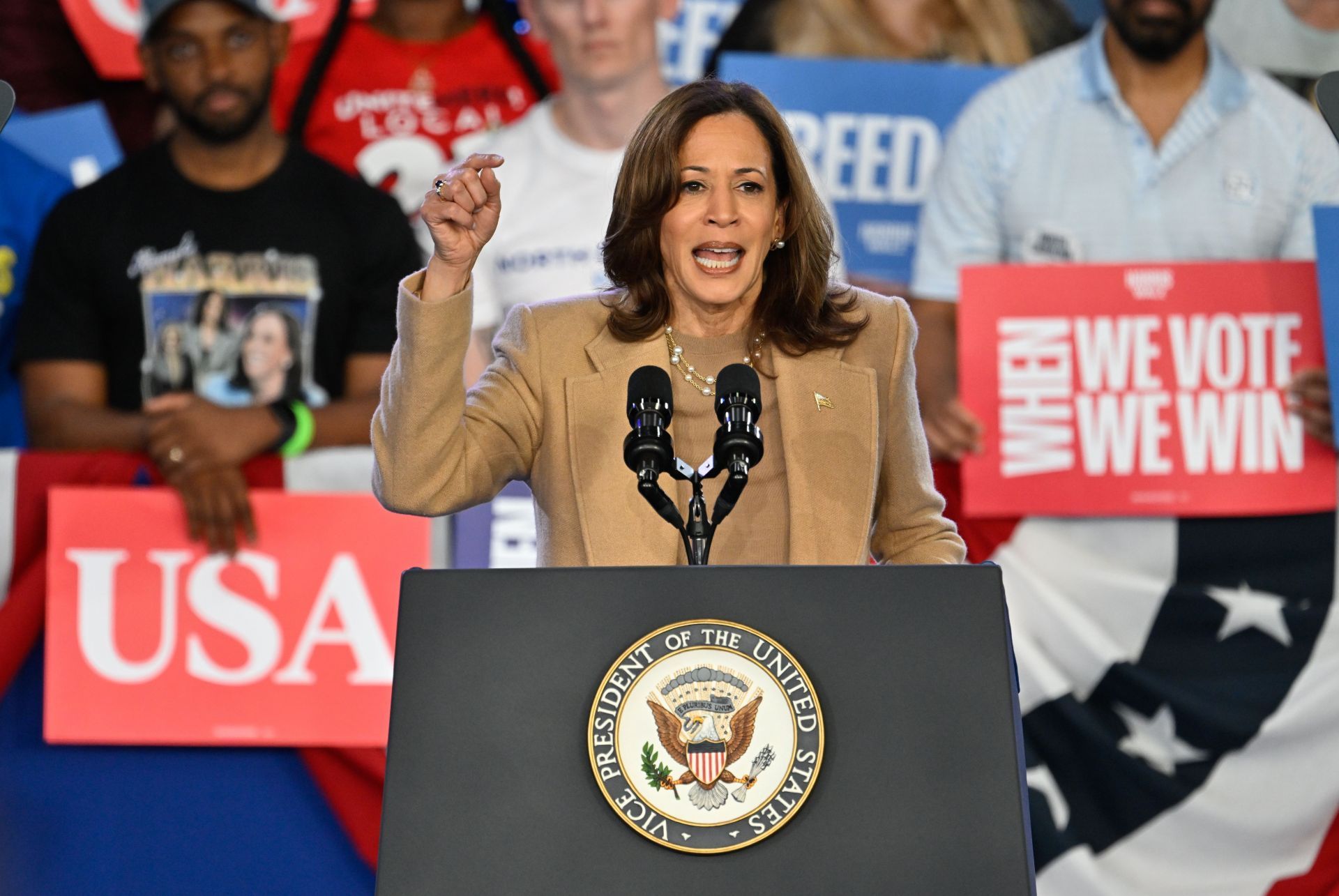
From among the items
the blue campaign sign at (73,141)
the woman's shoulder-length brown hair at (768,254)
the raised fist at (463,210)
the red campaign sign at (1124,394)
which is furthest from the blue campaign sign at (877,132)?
the raised fist at (463,210)

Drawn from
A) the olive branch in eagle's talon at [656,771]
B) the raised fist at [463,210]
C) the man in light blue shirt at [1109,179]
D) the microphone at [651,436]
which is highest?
the man in light blue shirt at [1109,179]

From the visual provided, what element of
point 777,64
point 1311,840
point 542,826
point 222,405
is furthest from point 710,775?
point 777,64

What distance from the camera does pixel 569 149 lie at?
4371 millimetres

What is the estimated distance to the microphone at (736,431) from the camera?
1647 mm

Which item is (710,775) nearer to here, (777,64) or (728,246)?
(728,246)

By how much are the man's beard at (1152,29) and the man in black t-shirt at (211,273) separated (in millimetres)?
2016

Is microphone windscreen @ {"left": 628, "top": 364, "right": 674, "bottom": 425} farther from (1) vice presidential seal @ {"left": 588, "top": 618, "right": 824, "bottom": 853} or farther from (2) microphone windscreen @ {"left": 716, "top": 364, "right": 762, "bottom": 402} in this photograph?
(1) vice presidential seal @ {"left": 588, "top": 618, "right": 824, "bottom": 853}

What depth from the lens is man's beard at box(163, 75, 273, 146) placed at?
423 centimetres

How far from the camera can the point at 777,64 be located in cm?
451

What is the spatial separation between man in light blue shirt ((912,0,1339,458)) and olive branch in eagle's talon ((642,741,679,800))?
270cm

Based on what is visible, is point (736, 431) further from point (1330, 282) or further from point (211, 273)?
point (211, 273)

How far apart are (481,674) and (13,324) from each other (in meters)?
3.19

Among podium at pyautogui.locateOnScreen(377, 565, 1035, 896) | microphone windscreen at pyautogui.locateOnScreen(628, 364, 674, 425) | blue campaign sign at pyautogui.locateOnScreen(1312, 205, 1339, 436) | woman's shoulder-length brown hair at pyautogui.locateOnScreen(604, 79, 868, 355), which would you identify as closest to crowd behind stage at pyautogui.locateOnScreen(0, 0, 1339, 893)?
blue campaign sign at pyautogui.locateOnScreen(1312, 205, 1339, 436)

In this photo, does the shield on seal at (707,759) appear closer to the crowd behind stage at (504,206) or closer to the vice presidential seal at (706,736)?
the vice presidential seal at (706,736)
